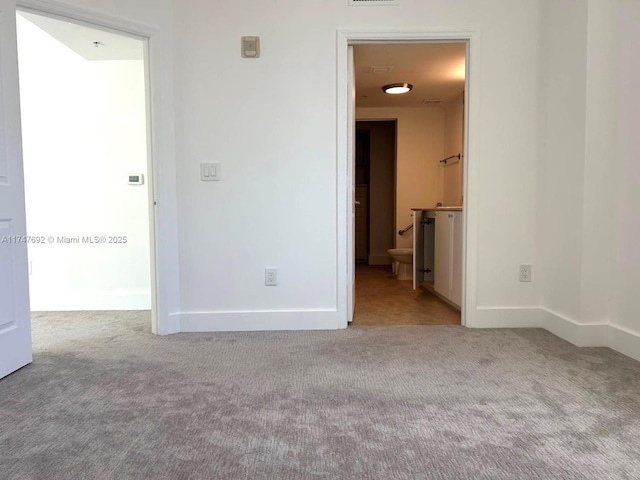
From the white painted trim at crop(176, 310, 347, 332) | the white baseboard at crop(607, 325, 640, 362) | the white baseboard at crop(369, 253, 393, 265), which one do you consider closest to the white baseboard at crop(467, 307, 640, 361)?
the white baseboard at crop(607, 325, 640, 362)

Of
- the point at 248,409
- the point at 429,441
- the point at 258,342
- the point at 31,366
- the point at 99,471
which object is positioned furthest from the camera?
the point at 258,342

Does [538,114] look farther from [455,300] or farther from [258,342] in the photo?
[258,342]

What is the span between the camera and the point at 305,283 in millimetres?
2822

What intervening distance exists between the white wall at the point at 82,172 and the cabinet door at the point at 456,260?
2533 mm

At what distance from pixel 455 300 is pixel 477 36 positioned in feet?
6.35

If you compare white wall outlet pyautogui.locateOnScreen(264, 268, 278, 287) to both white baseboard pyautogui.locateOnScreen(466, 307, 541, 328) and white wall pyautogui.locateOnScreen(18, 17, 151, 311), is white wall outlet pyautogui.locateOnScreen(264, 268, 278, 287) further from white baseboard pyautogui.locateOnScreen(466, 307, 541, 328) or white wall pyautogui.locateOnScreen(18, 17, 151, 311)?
white baseboard pyautogui.locateOnScreen(466, 307, 541, 328)

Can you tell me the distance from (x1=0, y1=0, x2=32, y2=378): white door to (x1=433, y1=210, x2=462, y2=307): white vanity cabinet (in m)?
2.83

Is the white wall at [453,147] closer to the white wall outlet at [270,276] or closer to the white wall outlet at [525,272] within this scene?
the white wall outlet at [525,272]

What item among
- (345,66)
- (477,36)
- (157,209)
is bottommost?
(157,209)

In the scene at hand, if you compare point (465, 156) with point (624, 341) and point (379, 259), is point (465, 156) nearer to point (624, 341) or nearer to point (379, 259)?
point (624, 341)

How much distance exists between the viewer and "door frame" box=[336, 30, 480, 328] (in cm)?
272

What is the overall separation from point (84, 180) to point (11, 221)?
139 cm

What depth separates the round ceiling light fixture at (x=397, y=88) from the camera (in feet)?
14.9

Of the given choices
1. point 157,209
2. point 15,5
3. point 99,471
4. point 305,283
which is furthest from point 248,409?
point 15,5
